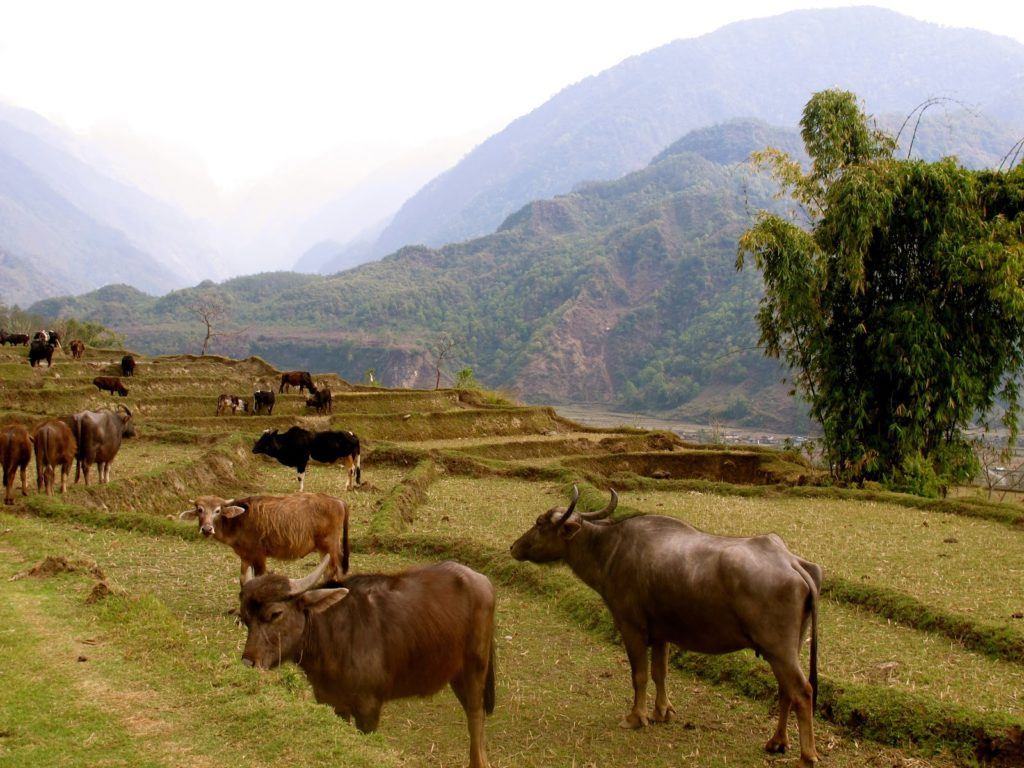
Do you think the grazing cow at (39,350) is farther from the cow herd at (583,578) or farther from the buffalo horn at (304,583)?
the buffalo horn at (304,583)

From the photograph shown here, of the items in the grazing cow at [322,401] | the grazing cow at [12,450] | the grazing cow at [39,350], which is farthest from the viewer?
the grazing cow at [322,401]

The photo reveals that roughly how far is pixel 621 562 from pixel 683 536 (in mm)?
650

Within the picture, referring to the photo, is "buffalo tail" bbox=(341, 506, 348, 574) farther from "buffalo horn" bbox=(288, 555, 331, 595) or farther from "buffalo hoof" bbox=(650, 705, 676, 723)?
"buffalo hoof" bbox=(650, 705, 676, 723)

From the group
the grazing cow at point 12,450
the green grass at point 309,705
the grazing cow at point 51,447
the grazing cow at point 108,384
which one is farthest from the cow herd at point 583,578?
the grazing cow at point 108,384

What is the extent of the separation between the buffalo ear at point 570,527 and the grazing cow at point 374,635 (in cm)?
192

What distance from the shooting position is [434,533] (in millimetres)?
14492

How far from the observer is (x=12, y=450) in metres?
13.5

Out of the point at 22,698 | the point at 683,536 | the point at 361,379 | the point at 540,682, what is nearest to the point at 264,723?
the point at 22,698

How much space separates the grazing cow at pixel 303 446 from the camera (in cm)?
1714

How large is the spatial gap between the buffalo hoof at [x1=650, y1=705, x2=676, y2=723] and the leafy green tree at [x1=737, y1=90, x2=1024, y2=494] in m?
16.4

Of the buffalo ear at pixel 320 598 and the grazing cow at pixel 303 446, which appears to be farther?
the grazing cow at pixel 303 446

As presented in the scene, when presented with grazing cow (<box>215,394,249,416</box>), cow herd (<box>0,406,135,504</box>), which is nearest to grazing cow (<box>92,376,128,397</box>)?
grazing cow (<box>215,394,249,416</box>)

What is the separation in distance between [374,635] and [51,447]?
10697 mm

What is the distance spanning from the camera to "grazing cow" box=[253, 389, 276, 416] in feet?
98.6
